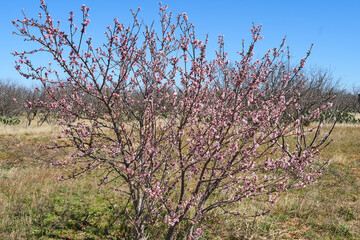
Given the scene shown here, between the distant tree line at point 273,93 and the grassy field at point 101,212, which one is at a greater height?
the distant tree line at point 273,93

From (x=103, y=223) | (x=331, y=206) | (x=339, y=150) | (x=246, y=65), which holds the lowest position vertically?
(x=103, y=223)

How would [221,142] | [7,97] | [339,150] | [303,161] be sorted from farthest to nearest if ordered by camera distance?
[7,97], [339,150], [303,161], [221,142]

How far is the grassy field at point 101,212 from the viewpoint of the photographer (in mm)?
5137

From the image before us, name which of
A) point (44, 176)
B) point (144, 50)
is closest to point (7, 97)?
point (44, 176)

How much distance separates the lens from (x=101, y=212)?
20.2ft

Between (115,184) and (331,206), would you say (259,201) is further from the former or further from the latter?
(115,184)

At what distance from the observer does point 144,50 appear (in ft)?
14.3

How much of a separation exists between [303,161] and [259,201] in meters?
3.24

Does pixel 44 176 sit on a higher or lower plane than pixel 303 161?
lower

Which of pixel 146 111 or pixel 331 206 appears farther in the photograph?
pixel 331 206

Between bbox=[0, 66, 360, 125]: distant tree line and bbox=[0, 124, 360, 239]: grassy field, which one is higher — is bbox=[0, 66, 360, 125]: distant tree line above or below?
above

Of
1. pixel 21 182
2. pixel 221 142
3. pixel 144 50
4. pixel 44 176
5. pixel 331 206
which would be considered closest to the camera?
pixel 221 142

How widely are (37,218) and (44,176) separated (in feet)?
10.3

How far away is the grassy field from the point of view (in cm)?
514
